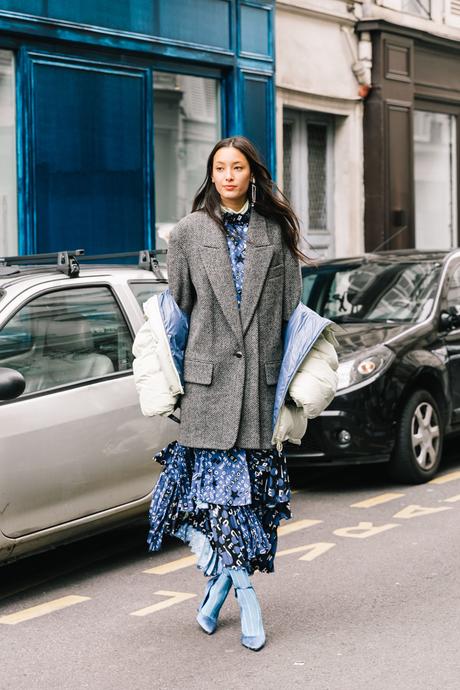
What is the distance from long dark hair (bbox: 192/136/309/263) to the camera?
5.29 m

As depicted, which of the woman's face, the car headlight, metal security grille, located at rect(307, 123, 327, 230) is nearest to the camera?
the woman's face

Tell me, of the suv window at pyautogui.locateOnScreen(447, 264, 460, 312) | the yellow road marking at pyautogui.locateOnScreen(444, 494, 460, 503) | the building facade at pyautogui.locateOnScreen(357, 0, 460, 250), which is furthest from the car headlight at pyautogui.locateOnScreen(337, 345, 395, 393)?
the building facade at pyautogui.locateOnScreen(357, 0, 460, 250)

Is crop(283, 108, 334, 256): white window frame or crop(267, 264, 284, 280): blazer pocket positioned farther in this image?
crop(283, 108, 334, 256): white window frame

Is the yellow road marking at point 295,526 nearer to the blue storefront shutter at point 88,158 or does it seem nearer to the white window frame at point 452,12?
the blue storefront shutter at point 88,158

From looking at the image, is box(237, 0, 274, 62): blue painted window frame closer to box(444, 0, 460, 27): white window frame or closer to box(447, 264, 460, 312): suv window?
box(444, 0, 460, 27): white window frame

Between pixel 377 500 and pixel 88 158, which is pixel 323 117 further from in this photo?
pixel 377 500

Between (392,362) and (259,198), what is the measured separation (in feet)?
12.2

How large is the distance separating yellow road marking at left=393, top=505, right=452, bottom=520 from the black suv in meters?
0.66

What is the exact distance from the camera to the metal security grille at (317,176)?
58.2 ft

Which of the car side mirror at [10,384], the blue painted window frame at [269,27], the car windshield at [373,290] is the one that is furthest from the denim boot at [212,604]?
the blue painted window frame at [269,27]

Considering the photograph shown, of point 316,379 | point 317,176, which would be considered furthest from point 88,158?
point 316,379

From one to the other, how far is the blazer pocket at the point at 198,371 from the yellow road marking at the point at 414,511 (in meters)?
3.04

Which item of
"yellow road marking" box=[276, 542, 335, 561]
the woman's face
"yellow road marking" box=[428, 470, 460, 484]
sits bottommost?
"yellow road marking" box=[276, 542, 335, 561]

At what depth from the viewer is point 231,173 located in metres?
5.25
